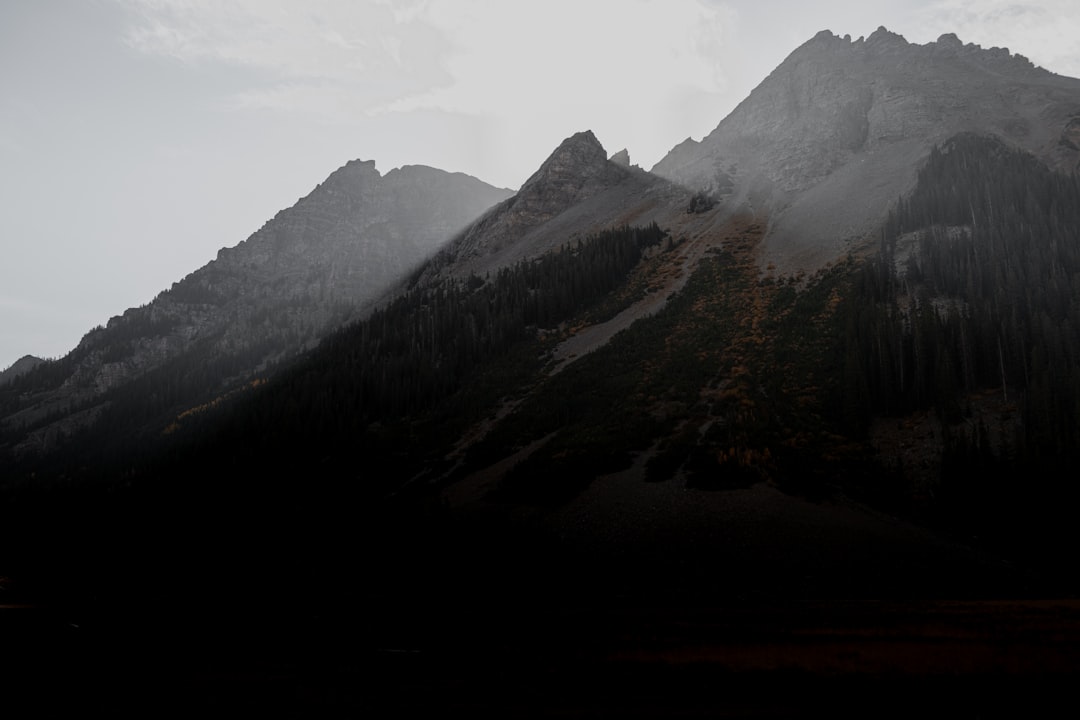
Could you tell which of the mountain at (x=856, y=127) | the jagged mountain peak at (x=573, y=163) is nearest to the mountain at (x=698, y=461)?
the mountain at (x=856, y=127)

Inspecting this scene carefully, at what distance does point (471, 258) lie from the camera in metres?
152

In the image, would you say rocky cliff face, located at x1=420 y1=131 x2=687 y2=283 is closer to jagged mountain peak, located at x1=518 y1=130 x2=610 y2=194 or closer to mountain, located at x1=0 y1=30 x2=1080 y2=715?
jagged mountain peak, located at x1=518 y1=130 x2=610 y2=194

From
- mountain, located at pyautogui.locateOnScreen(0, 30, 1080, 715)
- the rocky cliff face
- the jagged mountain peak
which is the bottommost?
mountain, located at pyautogui.locateOnScreen(0, 30, 1080, 715)

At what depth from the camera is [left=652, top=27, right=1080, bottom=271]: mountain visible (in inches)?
3669

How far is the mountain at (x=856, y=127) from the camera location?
93188 millimetres

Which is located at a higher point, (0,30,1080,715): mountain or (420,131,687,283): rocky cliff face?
(420,131,687,283): rocky cliff face

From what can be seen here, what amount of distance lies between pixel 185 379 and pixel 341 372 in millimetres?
93251

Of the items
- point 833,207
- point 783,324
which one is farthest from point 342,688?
point 833,207

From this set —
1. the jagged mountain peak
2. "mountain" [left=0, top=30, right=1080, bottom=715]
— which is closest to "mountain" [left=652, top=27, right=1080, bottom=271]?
"mountain" [left=0, top=30, right=1080, bottom=715]

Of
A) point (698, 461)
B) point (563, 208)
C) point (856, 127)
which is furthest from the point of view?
point (563, 208)

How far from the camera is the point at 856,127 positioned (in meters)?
120

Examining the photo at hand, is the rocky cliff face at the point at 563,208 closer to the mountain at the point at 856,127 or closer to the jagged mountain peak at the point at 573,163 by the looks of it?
the jagged mountain peak at the point at 573,163

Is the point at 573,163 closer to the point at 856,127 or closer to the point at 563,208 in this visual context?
the point at 563,208

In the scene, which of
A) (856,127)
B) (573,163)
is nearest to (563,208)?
(573,163)
